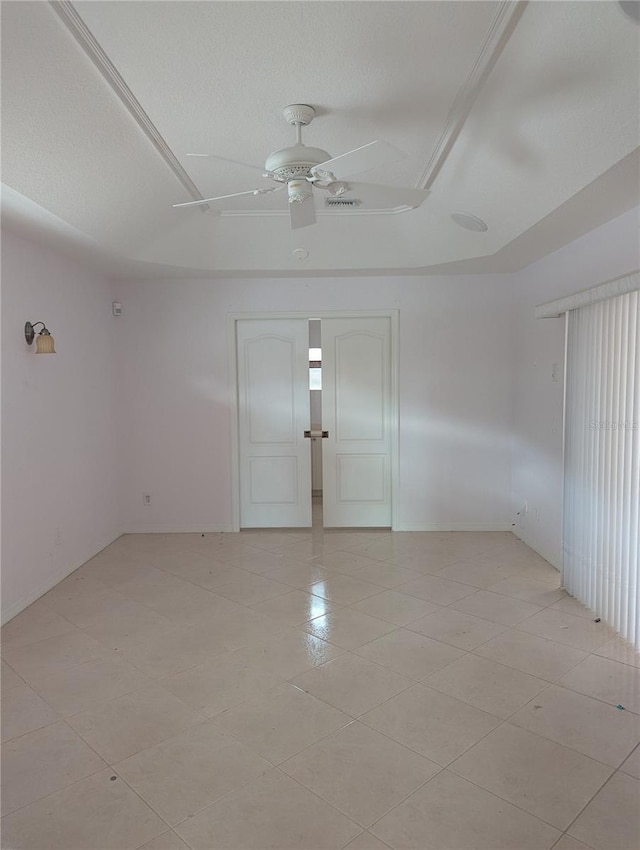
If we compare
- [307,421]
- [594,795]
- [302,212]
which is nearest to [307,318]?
[307,421]

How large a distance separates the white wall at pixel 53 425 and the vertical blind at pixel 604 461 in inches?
146

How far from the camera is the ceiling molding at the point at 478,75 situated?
2.09 metres

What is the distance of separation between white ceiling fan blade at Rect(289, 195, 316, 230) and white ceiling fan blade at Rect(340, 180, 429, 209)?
706mm

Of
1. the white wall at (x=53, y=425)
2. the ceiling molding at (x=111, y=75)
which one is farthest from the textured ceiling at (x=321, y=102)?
the white wall at (x=53, y=425)

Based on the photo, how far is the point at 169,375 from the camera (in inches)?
222

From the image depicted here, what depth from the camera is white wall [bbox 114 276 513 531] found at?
554 centimetres

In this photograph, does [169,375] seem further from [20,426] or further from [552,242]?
[552,242]

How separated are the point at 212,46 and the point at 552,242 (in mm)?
2836

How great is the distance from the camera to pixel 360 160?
7.82 feet

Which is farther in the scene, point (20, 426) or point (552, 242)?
point (552, 242)

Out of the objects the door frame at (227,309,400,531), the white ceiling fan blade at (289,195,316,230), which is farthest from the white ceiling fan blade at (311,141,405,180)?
the door frame at (227,309,400,531)

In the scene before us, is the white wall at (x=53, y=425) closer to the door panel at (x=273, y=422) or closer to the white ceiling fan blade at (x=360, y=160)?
the door panel at (x=273, y=422)

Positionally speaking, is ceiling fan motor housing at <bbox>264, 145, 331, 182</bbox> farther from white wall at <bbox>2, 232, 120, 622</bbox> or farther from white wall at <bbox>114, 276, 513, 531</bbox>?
white wall at <bbox>114, 276, 513, 531</bbox>

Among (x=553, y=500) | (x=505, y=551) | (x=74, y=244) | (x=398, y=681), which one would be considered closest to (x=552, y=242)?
(x=553, y=500)
